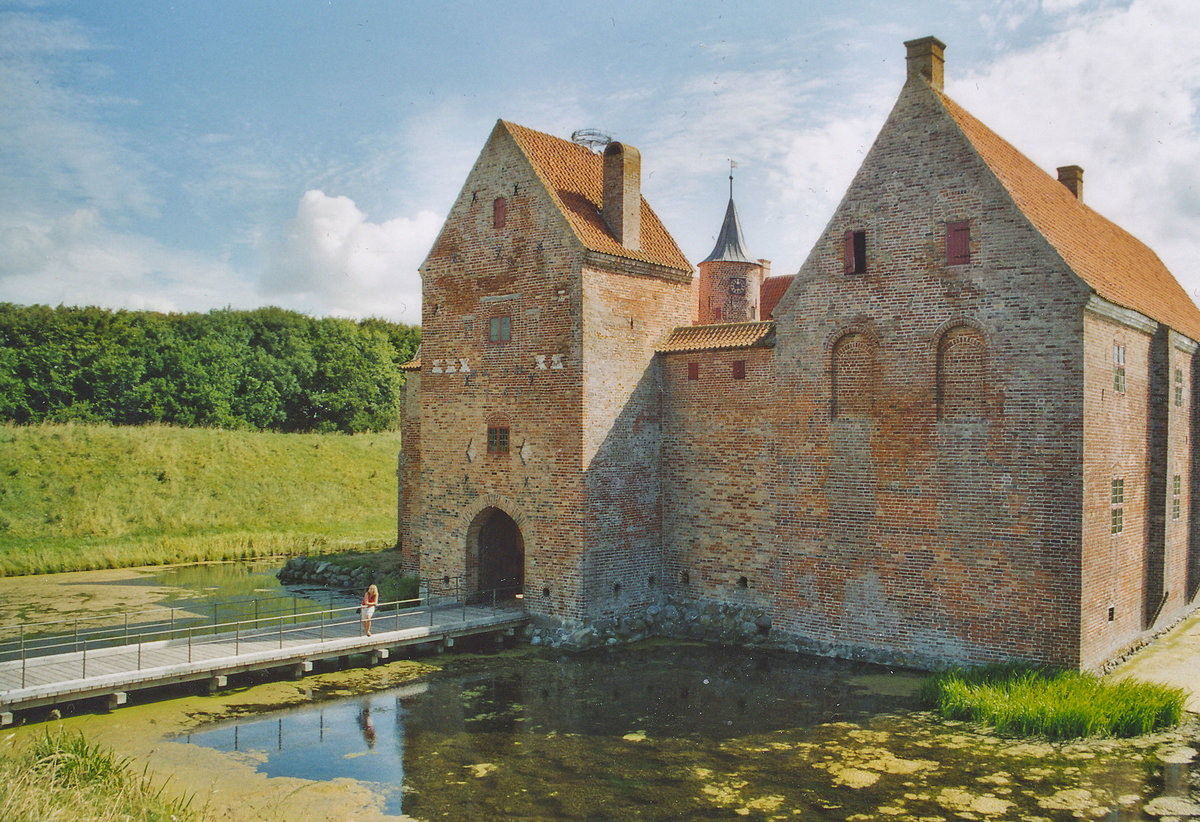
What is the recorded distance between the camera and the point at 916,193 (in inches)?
621

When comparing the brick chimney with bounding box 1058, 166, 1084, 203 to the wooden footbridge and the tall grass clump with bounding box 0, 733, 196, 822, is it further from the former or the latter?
the tall grass clump with bounding box 0, 733, 196, 822

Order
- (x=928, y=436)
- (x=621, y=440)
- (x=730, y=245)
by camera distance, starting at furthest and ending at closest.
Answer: (x=730, y=245)
(x=621, y=440)
(x=928, y=436)

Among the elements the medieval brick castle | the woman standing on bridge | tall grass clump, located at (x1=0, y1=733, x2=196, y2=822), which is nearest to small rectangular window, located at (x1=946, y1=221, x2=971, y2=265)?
the medieval brick castle

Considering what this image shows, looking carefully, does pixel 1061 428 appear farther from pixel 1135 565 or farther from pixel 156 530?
→ pixel 156 530

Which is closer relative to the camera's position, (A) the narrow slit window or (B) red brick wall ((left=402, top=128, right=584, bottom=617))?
(B) red brick wall ((left=402, top=128, right=584, bottom=617))

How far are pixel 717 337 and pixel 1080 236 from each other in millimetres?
7101

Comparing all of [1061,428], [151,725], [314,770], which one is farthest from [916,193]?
[151,725]

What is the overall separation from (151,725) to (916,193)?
573 inches

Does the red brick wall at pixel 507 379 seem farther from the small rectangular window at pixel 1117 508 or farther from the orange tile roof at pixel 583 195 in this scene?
the small rectangular window at pixel 1117 508

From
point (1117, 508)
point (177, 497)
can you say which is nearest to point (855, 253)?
point (1117, 508)

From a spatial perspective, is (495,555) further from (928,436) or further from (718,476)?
(928,436)

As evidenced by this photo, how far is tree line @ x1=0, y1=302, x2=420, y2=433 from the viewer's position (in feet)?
154

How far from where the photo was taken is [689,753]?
12180mm

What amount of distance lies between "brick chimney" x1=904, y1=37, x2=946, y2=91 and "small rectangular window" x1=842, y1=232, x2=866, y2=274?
288cm
